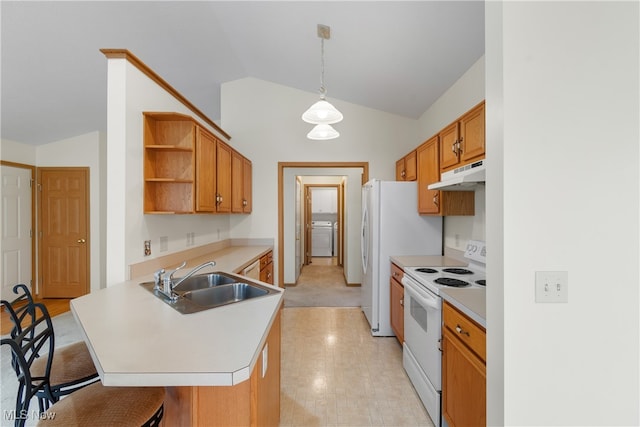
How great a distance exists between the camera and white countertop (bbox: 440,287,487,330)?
133 centimetres

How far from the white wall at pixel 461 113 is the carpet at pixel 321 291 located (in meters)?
1.87

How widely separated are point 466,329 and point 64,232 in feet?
17.4

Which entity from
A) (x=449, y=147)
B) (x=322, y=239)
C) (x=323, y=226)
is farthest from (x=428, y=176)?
(x=322, y=239)

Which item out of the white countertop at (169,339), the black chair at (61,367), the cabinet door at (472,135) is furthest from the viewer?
the cabinet door at (472,135)

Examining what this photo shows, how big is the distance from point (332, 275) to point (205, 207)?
13.8ft

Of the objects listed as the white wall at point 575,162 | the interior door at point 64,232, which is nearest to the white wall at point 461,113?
the white wall at point 575,162

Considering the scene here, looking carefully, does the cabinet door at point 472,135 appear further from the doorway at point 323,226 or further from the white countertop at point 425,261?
the doorway at point 323,226

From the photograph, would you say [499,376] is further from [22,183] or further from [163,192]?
[22,183]

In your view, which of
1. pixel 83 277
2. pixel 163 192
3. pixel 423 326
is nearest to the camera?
pixel 423 326

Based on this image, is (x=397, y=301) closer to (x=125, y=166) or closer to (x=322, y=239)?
(x=125, y=166)

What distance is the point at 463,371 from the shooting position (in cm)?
148

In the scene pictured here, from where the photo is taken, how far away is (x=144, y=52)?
2.95 metres

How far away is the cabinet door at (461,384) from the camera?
4.34 ft

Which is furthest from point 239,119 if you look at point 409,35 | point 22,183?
point 22,183
